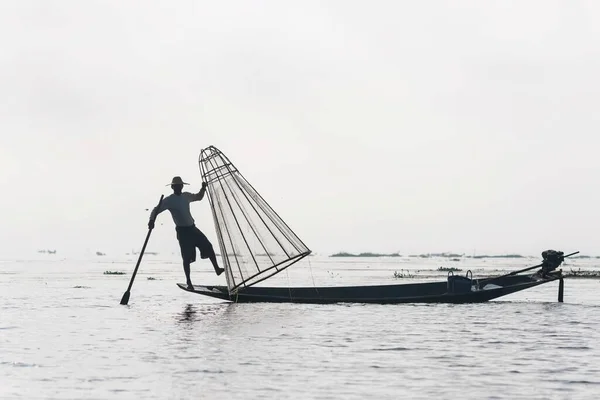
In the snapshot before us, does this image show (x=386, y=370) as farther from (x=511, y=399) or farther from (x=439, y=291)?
(x=439, y=291)

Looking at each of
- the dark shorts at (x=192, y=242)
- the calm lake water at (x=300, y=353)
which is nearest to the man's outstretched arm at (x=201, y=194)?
the dark shorts at (x=192, y=242)

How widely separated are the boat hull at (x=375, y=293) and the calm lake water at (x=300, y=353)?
35cm

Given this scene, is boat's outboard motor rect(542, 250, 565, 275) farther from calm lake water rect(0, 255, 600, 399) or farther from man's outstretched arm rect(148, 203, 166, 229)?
man's outstretched arm rect(148, 203, 166, 229)

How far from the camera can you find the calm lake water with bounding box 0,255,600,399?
40.4 feet

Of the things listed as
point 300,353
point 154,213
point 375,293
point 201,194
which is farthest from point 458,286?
point 300,353

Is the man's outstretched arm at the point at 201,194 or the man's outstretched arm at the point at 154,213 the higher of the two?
the man's outstretched arm at the point at 201,194

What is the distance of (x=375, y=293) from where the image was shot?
27.0m

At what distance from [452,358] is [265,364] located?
3319mm

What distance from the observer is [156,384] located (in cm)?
1259

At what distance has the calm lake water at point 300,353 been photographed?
12.3m

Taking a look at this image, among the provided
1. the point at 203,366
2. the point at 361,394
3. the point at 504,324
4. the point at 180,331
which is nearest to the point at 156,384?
the point at 203,366

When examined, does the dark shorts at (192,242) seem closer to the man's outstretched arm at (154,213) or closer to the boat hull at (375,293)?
the man's outstretched arm at (154,213)

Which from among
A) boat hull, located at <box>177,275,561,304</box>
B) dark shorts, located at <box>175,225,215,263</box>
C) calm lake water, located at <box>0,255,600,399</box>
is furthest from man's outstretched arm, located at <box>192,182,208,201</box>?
calm lake water, located at <box>0,255,600,399</box>

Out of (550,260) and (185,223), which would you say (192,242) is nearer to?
(185,223)
